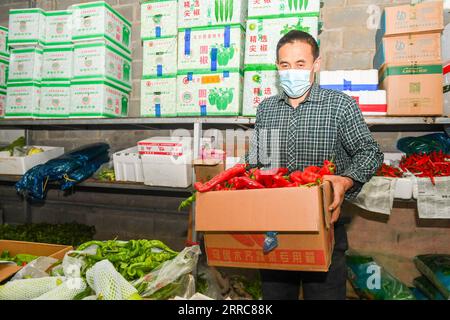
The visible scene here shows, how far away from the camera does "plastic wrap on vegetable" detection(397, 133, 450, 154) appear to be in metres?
2.41

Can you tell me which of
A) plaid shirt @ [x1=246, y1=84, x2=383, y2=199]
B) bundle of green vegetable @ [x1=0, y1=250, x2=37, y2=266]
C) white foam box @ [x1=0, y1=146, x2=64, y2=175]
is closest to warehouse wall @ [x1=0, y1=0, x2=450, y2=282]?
white foam box @ [x1=0, y1=146, x2=64, y2=175]

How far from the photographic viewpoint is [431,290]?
2340mm

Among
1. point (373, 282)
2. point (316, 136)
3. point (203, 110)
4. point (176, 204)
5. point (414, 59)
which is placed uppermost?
point (414, 59)

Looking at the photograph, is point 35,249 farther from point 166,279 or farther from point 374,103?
point 374,103

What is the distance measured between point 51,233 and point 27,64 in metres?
1.72

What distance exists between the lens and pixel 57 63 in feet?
9.87

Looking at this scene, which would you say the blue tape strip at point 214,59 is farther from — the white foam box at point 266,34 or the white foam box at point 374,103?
the white foam box at point 374,103

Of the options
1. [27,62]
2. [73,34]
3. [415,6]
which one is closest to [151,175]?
[73,34]

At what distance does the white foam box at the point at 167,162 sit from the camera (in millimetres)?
2537

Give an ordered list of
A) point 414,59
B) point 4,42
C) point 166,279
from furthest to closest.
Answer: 1. point 4,42
2. point 414,59
3. point 166,279

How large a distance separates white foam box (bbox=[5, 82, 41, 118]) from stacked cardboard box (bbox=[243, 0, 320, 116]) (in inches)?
84.2

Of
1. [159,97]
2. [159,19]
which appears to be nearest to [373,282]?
[159,97]

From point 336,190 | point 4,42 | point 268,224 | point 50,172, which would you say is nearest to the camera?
point 268,224

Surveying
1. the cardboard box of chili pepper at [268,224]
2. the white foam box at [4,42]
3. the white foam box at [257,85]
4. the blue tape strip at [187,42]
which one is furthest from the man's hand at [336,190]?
the white foam box at [4,42]
